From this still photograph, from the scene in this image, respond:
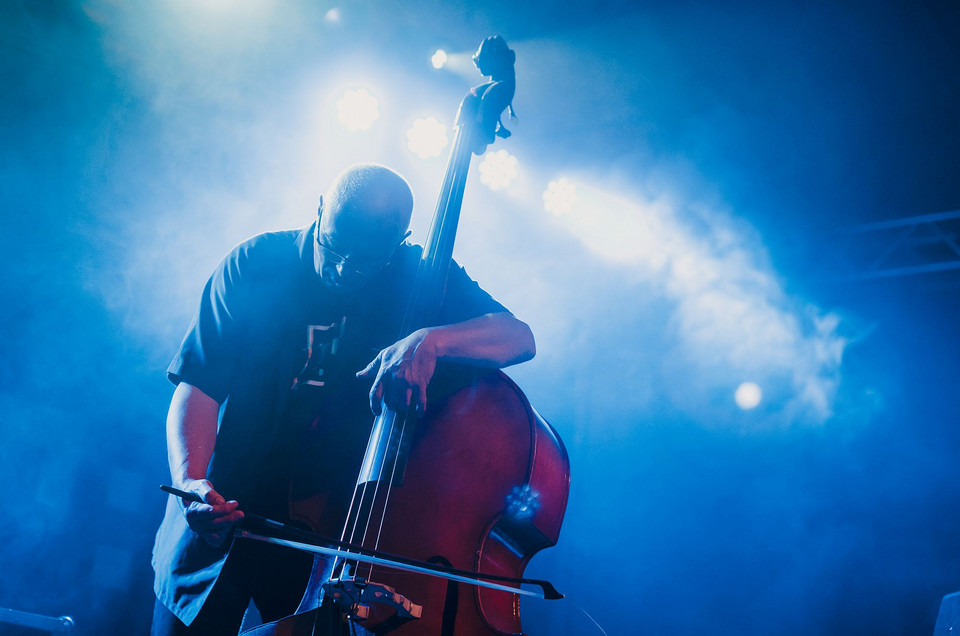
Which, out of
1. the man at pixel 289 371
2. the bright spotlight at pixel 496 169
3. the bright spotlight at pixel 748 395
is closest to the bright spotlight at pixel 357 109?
the bright spotlight at pixel 496 169

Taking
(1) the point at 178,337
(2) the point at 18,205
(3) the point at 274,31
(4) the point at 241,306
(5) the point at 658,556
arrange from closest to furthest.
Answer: (4) the point at 241,306, (2) the point at 18,205, (1) the point at 178,337, (3) the point at 274,31, (5) the point at 658,556

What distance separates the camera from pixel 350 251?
4.70 feet

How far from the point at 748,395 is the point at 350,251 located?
438 centimetres

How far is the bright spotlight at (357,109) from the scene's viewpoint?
423cm

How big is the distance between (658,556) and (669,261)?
253 centimetres

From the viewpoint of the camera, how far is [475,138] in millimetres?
1988

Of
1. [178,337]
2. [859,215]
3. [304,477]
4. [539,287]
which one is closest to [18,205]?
[178,337]

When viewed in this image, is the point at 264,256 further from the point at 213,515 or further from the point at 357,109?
the point at 357,109

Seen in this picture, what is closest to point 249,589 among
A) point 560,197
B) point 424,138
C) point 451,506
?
point 451,506

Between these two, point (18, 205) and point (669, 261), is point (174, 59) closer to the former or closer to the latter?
point (18, 205)

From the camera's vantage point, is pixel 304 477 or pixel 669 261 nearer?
pixel 304 477

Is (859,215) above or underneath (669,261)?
above

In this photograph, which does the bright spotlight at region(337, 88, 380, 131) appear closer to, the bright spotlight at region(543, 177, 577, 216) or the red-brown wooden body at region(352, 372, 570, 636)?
the bright spotlight at region(543, 177, 577, 216)

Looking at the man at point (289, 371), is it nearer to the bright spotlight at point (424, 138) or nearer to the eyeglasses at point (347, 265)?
the eyeglasses at point (347, 265)
